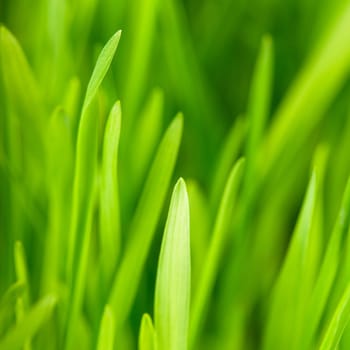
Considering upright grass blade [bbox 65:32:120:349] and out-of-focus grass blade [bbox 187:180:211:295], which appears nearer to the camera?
upright grass blade [bbox 65:32:120:349]

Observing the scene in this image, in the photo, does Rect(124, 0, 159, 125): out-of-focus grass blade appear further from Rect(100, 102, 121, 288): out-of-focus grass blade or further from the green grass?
Rect(100, 102, 121, 288): out-of-focus grass blade

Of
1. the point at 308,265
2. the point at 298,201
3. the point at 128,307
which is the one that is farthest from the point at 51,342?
the point at 298,201

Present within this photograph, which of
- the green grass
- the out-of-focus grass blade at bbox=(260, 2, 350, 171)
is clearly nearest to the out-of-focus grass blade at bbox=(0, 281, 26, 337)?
the green grass

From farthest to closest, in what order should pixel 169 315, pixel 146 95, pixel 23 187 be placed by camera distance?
pixel 146 95
pixel 23 187
pixel 169 315

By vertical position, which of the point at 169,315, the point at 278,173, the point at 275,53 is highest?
the point at 275,53

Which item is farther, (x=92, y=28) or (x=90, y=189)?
→ (x=92, y=28)

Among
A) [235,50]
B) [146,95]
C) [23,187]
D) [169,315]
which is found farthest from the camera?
[235,50]

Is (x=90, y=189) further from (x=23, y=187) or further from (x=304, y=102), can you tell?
(x=304, y=102)

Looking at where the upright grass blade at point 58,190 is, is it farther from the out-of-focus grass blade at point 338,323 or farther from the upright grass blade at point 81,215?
the out-of-focus grass blade at point 338,323
